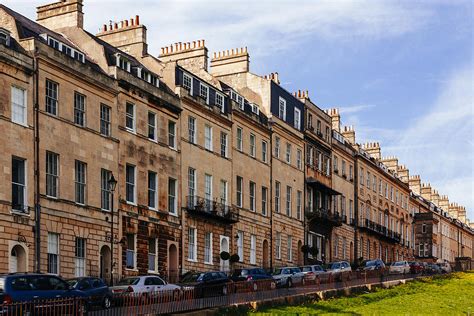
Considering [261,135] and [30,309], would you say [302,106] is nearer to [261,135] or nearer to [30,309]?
[261,135]

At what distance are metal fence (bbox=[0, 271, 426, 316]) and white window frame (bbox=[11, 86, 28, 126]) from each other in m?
11.8

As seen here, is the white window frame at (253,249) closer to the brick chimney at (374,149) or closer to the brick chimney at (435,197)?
the brick chimney at (374,149)

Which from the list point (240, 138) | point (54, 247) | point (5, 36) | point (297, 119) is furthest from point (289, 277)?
point (297, 119)

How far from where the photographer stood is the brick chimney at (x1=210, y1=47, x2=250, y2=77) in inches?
2867

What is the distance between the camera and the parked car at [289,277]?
48.5 metres

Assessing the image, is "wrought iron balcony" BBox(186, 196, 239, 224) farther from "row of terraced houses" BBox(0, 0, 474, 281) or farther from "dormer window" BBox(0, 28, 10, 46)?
"dormer window" BBox(0, 28, 10, 46)

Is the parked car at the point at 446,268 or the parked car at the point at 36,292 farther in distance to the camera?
the parked car at the point at 446,268

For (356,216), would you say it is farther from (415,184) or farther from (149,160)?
(415,184)

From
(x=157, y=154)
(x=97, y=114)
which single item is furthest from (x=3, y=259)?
(x=157, y=154)

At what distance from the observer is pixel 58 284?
3275 cm

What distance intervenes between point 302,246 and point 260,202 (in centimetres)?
760

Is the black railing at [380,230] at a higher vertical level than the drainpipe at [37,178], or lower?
lower

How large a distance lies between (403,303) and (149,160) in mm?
16870

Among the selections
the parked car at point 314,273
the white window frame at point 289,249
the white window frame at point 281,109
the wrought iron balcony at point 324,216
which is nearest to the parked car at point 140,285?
the parked car at point 314,273
